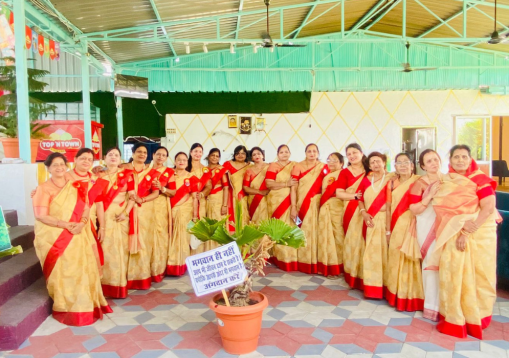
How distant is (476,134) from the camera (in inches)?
426

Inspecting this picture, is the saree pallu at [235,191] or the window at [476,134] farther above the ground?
the window at [476,134]

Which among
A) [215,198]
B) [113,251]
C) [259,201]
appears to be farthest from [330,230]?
[113,251]

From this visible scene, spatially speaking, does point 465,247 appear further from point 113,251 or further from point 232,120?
point 232,120

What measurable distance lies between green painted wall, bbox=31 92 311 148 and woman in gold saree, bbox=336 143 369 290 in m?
6.74

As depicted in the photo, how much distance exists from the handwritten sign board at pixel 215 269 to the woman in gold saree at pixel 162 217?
160 centimetres

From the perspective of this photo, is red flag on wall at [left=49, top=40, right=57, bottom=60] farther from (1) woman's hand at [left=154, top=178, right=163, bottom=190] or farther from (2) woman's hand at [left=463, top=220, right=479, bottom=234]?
(2) woman's hand at [left=463, top=220, right=479, bottom=234]

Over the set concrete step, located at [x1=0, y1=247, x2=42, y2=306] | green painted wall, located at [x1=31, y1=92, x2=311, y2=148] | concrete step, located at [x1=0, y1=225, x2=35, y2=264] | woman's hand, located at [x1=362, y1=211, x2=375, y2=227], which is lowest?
concrete step, located at [x1=0, y1=247, x2=42, y2=306]

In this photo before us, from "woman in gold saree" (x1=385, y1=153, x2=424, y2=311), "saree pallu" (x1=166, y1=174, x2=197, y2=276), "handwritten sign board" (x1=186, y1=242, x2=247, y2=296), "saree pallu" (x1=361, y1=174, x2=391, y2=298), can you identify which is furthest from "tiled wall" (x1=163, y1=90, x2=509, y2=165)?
"handwritten sign board" (x1=186, y1=242, x2=247, y2=296)

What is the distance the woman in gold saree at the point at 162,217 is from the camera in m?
3.80

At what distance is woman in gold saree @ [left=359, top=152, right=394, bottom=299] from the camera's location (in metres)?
3.22

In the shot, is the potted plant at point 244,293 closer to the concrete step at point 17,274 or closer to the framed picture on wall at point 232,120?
the concrete step at point 17,274

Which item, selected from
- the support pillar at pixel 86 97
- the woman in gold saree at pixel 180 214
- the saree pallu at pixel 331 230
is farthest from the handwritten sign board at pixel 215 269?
the support pillar at pixel 86 97

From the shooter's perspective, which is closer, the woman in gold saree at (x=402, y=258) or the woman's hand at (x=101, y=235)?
the woman in gold saree at (x=402, y=258)

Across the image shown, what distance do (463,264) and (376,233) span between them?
2.46 feet
